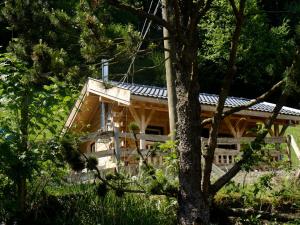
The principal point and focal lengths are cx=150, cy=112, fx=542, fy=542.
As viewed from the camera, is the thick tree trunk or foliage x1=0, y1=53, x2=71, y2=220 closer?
the thick tree trunk

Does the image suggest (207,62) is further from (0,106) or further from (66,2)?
(0,106)

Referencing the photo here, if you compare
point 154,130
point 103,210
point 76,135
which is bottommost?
point 103,210

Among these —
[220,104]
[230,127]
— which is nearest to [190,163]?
[220,104]

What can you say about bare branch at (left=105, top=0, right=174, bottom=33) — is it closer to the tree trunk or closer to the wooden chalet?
the tree trunk

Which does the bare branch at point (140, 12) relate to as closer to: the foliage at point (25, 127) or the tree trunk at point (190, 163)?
the tree trunk at point (190, 163)

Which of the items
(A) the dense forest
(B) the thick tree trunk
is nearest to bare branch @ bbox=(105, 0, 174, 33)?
(A) the dense forest

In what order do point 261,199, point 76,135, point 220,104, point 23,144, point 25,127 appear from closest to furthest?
1. point 220,104
2. point 23,144
3. point 25,127
4. point 76,135
5. point 261,199

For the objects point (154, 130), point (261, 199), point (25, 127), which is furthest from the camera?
point (154, 130)


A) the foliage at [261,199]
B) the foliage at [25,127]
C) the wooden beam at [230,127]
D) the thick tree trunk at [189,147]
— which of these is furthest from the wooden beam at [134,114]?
the thick tree trunk at [189,147]

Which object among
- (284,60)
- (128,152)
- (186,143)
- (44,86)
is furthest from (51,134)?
(284,60)

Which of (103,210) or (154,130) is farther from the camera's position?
(154,130)

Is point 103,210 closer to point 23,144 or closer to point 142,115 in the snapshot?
point 23,144

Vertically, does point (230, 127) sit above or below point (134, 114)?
below

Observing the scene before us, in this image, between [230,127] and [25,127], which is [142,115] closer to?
[230,127]
